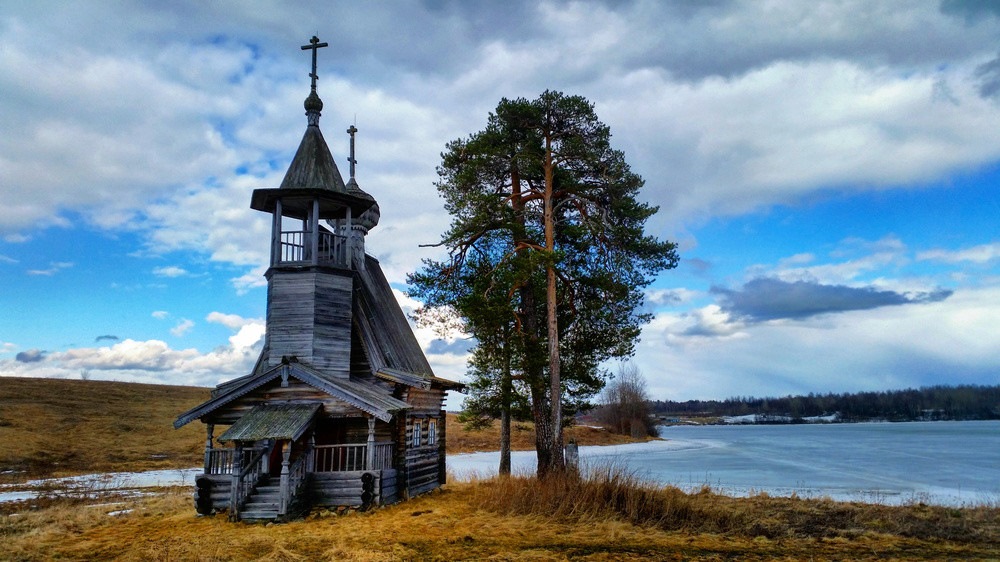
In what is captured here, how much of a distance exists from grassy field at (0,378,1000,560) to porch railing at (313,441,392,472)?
1.24m

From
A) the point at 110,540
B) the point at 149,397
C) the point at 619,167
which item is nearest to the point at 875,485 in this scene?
the point at 619,167

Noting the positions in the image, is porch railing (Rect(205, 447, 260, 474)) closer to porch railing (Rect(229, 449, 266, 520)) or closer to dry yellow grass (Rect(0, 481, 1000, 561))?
porch railing (Rect(229, 449, 266, 520))

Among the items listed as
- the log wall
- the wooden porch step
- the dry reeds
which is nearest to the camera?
the dry reeds

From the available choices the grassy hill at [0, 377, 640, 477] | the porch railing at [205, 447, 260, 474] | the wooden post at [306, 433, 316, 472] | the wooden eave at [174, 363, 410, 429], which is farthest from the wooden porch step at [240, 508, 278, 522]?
the grassy hill at [0, 377, 640, 477]

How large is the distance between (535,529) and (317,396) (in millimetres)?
7193

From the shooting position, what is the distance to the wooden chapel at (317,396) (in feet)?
52.6

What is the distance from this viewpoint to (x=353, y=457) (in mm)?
18016

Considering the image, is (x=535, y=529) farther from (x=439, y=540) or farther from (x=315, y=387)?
(x=315, y=387)

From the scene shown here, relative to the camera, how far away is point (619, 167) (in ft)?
64.1

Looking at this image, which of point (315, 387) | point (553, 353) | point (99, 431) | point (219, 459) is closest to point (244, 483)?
point (219, 459)

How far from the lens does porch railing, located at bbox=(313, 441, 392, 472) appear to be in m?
16.8

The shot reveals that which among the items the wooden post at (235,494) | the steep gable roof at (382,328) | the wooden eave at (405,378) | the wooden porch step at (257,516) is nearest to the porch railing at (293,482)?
the wooden porch step at (257,516)

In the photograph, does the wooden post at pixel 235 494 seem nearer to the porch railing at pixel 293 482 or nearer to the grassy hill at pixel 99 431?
the porch railing at pixel 293 482

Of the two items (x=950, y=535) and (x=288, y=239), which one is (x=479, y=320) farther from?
(x=950, y=535)
